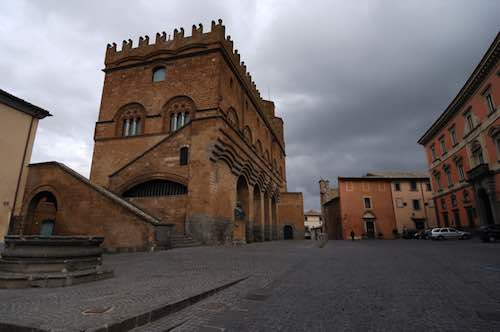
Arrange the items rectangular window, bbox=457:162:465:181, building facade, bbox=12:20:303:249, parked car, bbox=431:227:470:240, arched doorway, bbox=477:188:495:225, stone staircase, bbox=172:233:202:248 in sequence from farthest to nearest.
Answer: rectangular window, bbox=457:162:465:181 < parked car, bbox=431:227:470:240 < arched doorway, bbox=477:188:495:225 < building facade, bbox=12:20:303:249 < stone staircase, bbox=172:233:202:248

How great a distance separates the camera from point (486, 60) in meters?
19.2

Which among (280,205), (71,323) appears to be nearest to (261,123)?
(280,205)

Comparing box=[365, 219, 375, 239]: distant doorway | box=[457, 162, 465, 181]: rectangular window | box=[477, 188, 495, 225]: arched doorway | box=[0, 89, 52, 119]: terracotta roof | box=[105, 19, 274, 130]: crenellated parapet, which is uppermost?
box=[105, 19, 274, 130]: crenellated parapet

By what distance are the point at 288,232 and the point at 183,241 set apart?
2354 centimetres

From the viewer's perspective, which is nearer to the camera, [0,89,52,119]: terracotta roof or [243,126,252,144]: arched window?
[0,89,52,119]: terracotta roof

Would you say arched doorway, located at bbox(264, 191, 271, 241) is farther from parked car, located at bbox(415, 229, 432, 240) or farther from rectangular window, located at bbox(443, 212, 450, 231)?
rectangular window, located at bbox(443, 212, 450, 231)

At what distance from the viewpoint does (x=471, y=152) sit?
2294 cm

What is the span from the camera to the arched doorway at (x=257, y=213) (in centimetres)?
2415

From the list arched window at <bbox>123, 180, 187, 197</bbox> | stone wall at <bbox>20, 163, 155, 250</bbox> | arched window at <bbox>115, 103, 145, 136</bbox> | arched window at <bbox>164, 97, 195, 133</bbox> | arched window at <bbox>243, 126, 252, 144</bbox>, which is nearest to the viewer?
stone wall at <bbox>20, 163, 155, 250</bbox>

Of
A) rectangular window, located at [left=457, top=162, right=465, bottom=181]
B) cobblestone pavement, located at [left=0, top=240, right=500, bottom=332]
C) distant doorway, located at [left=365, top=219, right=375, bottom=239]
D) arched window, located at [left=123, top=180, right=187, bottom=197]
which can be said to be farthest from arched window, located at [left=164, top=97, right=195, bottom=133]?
distant doorway, located at [left=365, top=219, right=375, bottom=239]

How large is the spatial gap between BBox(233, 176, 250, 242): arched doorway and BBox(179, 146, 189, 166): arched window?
5.41m

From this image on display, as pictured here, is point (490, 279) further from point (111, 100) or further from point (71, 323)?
point (111, 100)

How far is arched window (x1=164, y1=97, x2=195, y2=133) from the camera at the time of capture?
22578 mm

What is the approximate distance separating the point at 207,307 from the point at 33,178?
15951 millimetres
